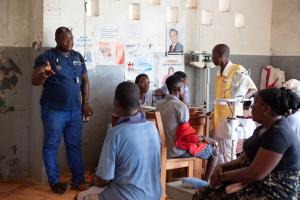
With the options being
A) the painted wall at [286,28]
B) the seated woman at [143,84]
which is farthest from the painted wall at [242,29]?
the seated woman at [143,84]

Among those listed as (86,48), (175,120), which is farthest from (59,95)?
(175,120)

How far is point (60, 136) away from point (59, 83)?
0.51 meters

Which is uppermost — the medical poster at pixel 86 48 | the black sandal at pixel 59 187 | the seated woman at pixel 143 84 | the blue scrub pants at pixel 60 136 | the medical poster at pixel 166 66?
the medical poster at pixel 86 48

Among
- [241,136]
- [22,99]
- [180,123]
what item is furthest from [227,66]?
[22,99]

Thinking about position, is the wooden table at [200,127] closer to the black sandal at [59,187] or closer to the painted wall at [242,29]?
the black sandal at [59,187]

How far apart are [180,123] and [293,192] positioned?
57.6 inches

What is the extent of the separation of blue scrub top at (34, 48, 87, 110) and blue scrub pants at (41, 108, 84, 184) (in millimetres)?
75

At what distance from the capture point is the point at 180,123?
3.60m

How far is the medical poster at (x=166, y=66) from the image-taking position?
534 cm

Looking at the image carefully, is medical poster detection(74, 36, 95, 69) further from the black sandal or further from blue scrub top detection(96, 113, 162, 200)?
blue scrub top detection(96, 113, 162, 200)

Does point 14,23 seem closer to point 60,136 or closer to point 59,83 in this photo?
point 59,83

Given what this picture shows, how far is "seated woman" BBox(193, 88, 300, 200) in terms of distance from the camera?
7.01 ft

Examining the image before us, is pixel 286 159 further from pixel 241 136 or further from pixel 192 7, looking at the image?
pixel 192 7

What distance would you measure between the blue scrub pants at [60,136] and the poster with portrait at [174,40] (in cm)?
163
